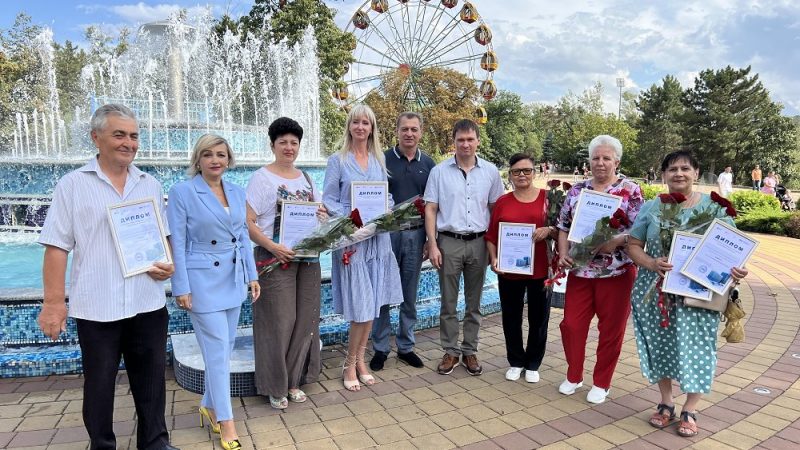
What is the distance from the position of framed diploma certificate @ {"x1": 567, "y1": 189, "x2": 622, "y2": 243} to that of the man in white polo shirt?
0.65 metres

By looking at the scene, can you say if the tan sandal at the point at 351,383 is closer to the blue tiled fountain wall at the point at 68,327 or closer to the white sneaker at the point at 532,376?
the blue tiled fountain wall at the point at 68,327

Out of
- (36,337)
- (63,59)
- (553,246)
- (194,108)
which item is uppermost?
(63,59)

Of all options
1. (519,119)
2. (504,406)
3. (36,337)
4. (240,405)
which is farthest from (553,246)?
(519,119)

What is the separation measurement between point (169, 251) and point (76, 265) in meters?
0.38

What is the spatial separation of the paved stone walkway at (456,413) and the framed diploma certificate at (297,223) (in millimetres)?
1019

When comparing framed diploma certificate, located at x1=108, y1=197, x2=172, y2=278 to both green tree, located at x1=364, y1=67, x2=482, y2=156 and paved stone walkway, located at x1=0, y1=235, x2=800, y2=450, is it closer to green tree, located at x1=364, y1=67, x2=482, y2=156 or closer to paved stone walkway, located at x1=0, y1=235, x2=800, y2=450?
paved stone walkway, located at x1=0, y1=235, x2=800, y2=450

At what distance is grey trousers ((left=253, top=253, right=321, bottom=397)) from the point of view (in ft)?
10.5

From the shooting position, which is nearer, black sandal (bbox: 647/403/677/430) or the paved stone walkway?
the paved stone walkway

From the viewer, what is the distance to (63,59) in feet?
120

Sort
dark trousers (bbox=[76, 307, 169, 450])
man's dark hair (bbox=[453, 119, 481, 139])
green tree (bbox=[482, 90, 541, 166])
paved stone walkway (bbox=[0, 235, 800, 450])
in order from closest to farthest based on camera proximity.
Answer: dark trousers (bbox=[76, 307, 169, 450]) → paved stone walkway (bbox=[0, 235, 800, 450]) → man's dark hair (bbox=[453, 119, 481, 139]) → green tree (bbox=[482, 90, 541, 166])

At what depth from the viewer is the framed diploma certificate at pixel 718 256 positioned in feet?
9.11

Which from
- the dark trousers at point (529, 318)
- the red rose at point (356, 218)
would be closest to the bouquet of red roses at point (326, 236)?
the red rose at point (356, 218)

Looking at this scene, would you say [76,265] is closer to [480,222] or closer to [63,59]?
[480,222]

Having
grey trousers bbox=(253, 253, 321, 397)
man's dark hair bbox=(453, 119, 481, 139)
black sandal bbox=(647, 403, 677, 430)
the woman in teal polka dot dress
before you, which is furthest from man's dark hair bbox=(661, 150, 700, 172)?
grey trousers bbox=(253, 253, 321, 397)
